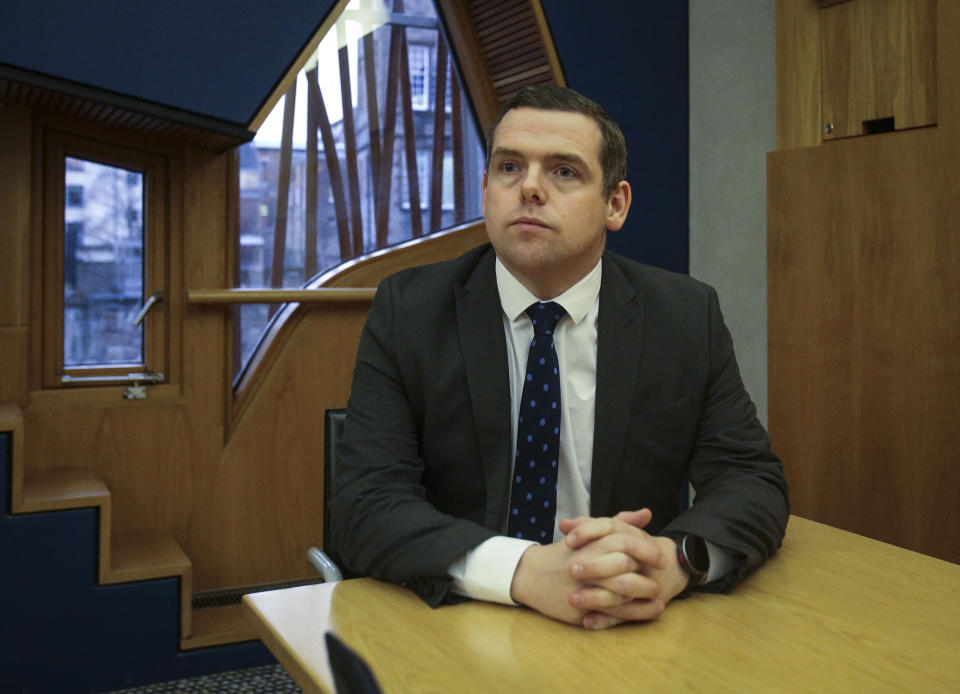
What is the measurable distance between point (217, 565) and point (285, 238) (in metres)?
1.15

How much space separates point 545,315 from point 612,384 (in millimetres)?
170

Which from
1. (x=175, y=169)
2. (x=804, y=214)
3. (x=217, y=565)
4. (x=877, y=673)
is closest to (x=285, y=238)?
(x=175, y=169)

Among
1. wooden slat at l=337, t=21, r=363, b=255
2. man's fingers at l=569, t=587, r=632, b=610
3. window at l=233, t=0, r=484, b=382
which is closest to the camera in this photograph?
man's fingers at l=569, t=587, r=632, b=610

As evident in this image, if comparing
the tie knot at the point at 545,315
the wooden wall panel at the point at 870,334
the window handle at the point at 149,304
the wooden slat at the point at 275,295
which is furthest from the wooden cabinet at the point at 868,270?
the window handle at the point at 149,304

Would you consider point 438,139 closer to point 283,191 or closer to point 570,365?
point 283,191

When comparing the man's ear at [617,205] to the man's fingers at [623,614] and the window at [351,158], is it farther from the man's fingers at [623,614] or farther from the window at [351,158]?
the window at [351,158]

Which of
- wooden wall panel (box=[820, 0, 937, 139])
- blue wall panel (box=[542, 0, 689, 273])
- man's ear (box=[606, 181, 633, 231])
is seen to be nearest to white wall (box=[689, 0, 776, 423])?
blue wall panel (box=[542, 0, 689, 273])

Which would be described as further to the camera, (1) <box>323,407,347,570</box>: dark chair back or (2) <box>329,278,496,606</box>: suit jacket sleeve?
(1) <box>323,407,347,570</box>: dark chair back

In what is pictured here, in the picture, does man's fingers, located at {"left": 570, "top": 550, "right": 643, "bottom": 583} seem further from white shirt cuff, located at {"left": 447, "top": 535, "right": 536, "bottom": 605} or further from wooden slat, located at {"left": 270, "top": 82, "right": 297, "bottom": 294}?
wooden slat, located at {"left": 270, "top": 82, "right": 297, "bottom": 294}

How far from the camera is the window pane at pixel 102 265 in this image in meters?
2.98

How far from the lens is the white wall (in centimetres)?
366

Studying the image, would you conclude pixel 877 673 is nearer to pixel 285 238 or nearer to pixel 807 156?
pixel 807 156

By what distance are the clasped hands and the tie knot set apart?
48cm

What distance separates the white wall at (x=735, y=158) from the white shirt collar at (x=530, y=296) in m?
2.14
